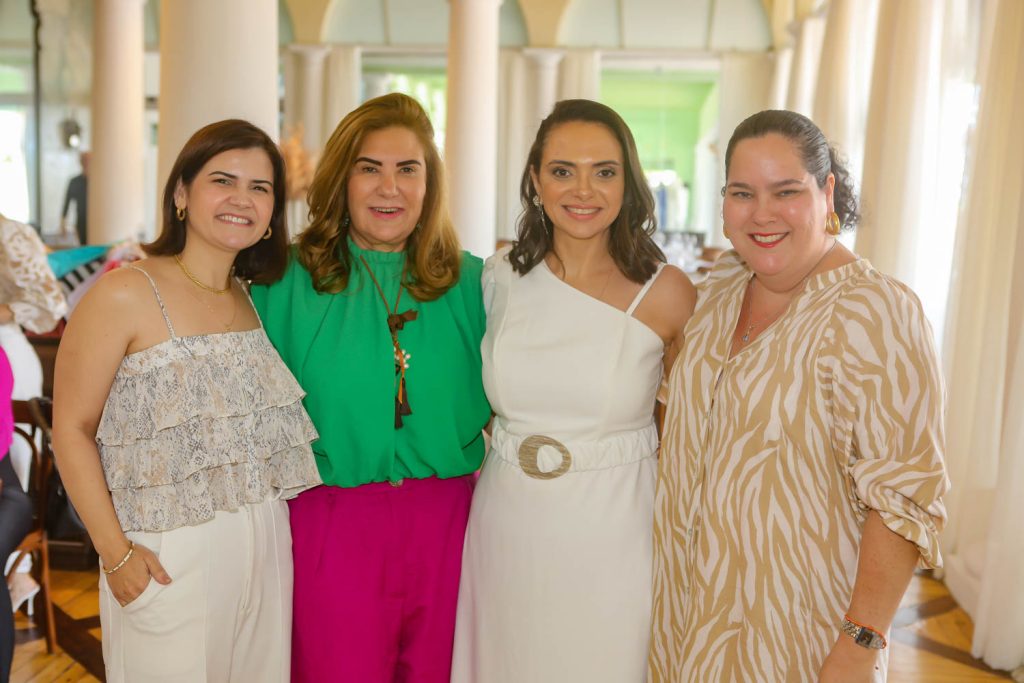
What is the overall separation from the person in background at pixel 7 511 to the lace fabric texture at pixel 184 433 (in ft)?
3.12

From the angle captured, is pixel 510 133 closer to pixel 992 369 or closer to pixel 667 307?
pixel 992 369

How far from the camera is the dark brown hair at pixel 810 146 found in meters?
1.74

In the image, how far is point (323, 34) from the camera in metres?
14.5

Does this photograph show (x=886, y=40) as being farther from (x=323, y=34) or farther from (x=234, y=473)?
(x=323, y=34)

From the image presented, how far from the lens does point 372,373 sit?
213 centimetres

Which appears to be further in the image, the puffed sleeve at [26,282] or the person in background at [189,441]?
the puffed sleeve at [26,282]

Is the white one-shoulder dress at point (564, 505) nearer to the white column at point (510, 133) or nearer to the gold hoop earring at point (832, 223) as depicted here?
the gold hoop earring at point (832, 223)

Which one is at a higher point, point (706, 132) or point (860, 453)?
point (706, 132)

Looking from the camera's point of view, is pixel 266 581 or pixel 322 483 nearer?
pixel 266 581

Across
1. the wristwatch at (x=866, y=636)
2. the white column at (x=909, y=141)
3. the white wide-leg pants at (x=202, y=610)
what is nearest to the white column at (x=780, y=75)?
the white column at (x=909, y=141)

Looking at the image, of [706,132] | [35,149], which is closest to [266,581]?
[35,149]

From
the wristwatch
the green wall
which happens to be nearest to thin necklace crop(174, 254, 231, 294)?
the wristwatch

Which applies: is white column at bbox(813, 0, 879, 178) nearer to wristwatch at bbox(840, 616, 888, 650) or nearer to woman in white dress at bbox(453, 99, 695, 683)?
woman in white dress at bbox(453, 99, 695, 683)

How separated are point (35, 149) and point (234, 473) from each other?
13343 millimetres
